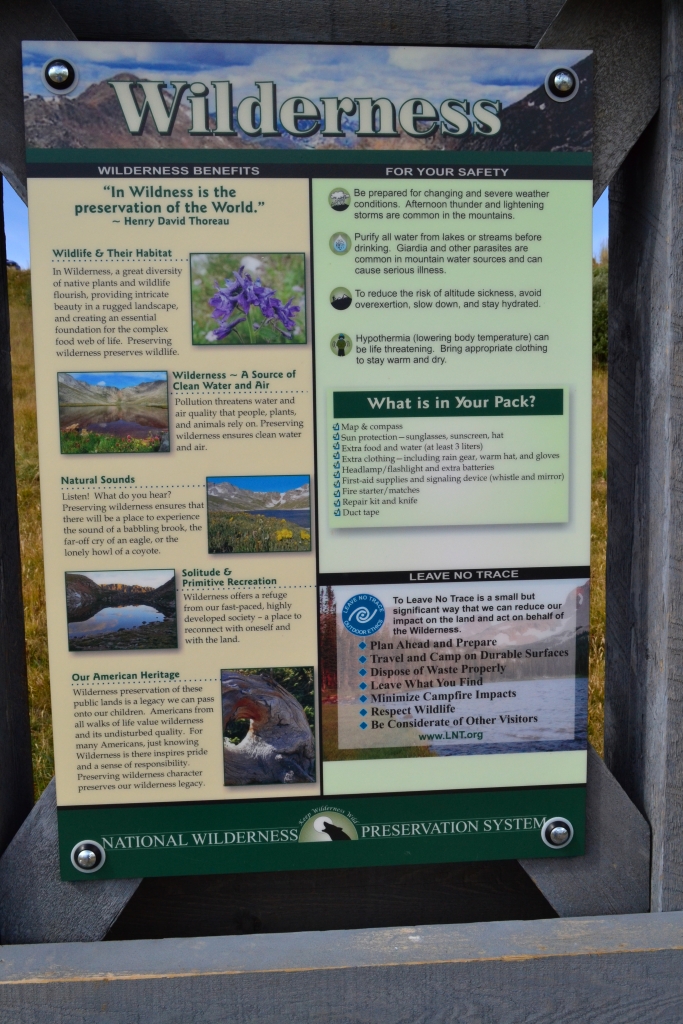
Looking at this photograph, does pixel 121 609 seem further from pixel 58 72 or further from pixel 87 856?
pixel 58 72

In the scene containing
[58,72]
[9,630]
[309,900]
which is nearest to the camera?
[58,72]

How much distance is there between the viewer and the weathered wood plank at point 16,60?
5.53 feet

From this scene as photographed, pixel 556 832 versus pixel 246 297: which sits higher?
pixel 246 297

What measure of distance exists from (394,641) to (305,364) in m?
0.65

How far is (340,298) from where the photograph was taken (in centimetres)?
174

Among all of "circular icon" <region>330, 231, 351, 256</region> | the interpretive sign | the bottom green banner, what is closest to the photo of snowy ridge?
the interpretive sign

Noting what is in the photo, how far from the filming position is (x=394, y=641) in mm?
1826

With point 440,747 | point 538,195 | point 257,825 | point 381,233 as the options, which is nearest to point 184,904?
point 257,825

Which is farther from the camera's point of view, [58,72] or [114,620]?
[114,620]

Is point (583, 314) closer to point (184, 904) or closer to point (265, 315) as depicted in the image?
point (265, 315)

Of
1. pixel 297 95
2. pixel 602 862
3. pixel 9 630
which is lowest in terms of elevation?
pixel 602 862

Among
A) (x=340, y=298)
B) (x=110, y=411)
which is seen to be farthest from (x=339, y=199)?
(x=110, y=411)

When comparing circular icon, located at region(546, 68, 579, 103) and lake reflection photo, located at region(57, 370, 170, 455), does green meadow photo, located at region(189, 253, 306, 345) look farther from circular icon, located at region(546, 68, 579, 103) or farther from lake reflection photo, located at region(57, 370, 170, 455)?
circular icon, located at region(546, 68, 579, 103)

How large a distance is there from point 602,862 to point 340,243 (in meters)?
1.57
